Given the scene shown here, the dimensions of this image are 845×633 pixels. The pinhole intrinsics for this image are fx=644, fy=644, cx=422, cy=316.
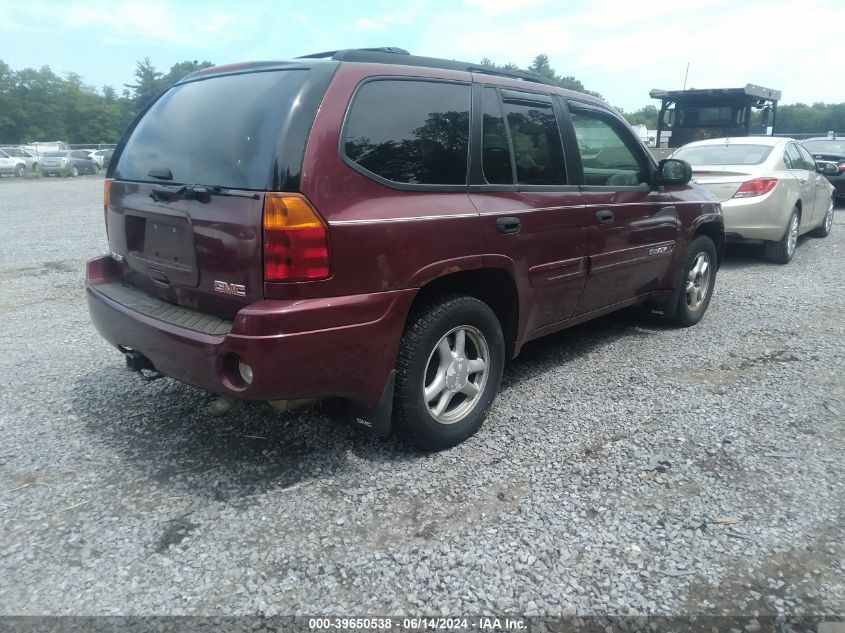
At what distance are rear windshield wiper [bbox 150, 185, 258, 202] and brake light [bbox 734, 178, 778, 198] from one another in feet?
22.2

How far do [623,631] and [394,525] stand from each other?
37.5 inches

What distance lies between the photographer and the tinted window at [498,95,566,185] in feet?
11.6

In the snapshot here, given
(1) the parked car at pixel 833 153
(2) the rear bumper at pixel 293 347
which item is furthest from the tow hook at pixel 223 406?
(1) the parked car at pixel 833 153

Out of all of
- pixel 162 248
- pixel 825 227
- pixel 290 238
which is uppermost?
pixel 290 238

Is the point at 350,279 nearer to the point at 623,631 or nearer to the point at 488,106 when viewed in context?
the point at 488,106

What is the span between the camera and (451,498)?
9.26 feet

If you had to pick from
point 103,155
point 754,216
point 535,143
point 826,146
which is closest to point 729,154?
point 754,216

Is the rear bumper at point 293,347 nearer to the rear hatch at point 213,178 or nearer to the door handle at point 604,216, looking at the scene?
the rear hatch at point 213,178

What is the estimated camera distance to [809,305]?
6.11m

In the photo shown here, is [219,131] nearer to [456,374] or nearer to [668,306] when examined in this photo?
[456,374]

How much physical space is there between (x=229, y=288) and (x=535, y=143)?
6.44ft

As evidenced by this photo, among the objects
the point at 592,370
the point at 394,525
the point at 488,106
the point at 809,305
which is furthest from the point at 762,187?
the point at 394,525

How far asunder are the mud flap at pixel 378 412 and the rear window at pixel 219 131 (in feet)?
3.36

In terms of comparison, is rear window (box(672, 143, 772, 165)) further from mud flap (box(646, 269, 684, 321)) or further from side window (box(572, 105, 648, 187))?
side window (box(572, 105, 648, 187))
